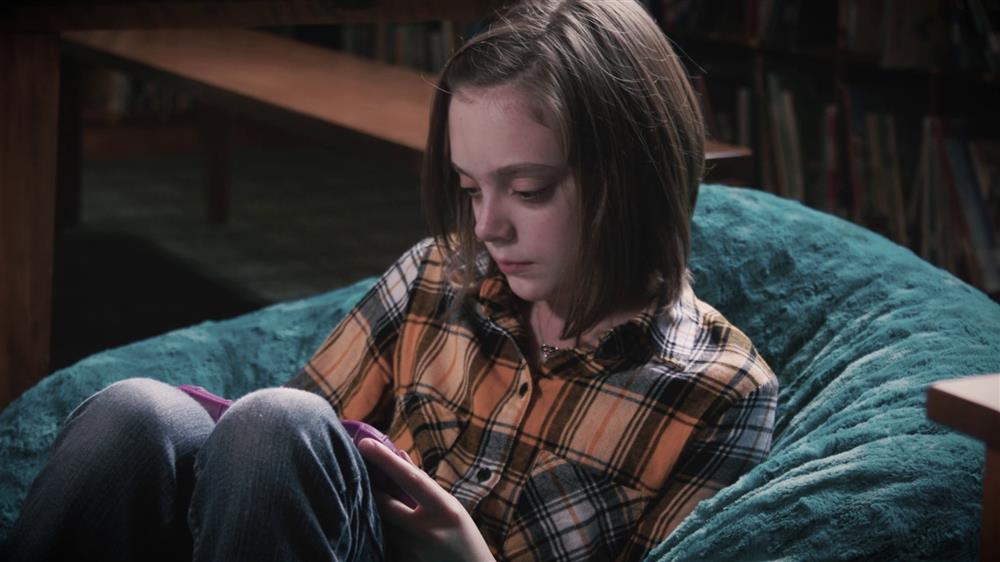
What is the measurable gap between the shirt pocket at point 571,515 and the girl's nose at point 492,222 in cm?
22

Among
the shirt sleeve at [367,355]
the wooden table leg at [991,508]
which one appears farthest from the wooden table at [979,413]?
the shirt sleeve at [367,355]

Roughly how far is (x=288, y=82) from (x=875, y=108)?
3.90ft

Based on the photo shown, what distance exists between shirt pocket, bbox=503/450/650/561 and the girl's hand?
11cm

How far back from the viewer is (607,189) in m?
1.28

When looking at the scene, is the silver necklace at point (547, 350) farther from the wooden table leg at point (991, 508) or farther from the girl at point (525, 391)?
the wooden table leg at point (991, 508)

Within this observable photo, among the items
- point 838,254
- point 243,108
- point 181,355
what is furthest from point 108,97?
point 838,254

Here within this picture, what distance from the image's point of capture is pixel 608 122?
1.28 metres

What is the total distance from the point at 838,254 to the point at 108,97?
351 centimetres

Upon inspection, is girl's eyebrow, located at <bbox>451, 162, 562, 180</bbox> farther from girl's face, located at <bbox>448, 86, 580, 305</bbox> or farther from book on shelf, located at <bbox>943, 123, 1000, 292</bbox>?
book on shelf, located at <bbox>943, 123, 1000, 292</bbox>

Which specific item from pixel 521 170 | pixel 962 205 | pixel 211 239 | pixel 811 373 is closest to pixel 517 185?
pixel 521 170

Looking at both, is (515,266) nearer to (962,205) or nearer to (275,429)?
(275,429)

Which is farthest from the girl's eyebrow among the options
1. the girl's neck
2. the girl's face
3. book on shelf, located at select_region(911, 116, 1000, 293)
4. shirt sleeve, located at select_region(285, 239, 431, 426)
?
book on shelf, located at select_region(911, 116, 1000, 293)

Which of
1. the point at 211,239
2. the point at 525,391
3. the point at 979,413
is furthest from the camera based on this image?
the point at 211,239

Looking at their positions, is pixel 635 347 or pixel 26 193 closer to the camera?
pixel 635 347
